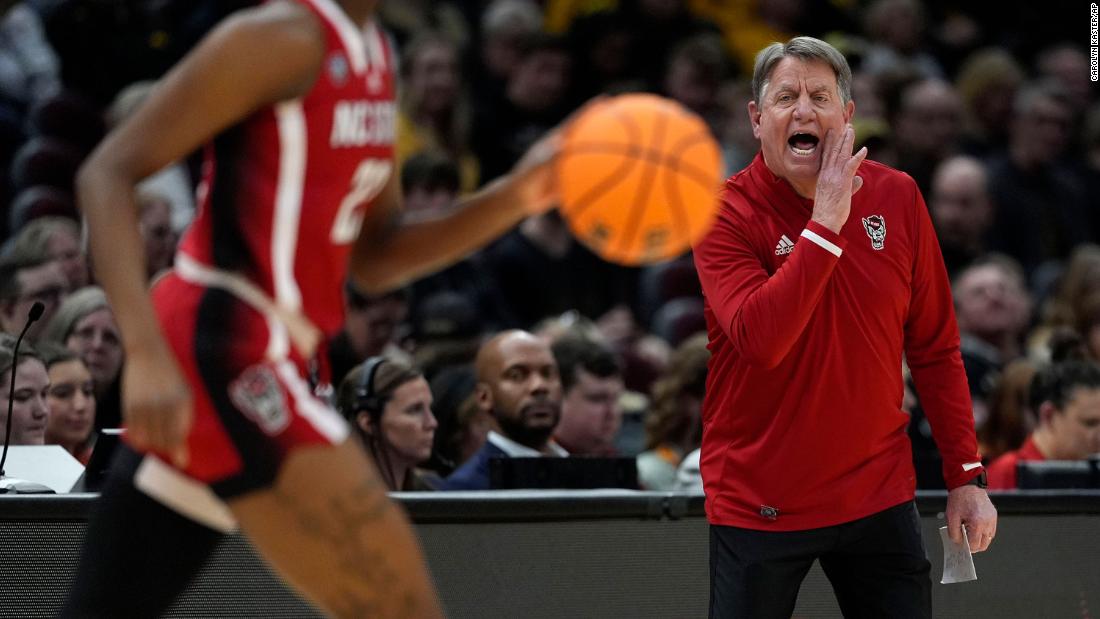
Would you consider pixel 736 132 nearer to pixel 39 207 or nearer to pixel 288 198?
pixel 39 207

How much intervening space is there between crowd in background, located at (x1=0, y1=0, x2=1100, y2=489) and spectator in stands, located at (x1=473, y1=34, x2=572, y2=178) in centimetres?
2

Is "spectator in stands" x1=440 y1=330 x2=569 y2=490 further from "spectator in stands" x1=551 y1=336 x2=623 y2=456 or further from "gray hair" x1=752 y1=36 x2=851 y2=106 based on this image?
"gray hair" x1=752 y1=36 x2=851 y2=106

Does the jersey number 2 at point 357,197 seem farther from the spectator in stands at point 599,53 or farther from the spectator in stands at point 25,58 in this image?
the spectator in stands at point 599,53

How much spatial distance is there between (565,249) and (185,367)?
275 inches

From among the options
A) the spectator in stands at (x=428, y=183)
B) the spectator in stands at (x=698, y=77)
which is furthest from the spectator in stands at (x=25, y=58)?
the spectator in stands at (x=698, y=77)

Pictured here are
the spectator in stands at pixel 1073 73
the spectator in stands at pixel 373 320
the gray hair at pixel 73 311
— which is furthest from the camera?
the spectator in stands at pixel 1073 73

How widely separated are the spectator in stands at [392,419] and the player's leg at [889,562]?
258cm

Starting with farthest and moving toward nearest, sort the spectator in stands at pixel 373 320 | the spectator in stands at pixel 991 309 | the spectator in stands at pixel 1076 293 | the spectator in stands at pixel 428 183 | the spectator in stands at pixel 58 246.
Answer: the spectator in stands at pixel 991 309 → the spectator in stands at pixel 428 183 → the spectator in stands at pixel 1076 293 → the spectator in stands at pixel 373 320 → the spectator in stands at pixel 58 246

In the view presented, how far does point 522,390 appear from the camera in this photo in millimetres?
6758

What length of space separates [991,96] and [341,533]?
34.3ft

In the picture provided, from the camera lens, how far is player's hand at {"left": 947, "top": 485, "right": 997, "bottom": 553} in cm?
408

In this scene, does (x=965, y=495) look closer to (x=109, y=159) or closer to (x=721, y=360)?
(x=721, y=360)

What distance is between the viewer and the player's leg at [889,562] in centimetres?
391

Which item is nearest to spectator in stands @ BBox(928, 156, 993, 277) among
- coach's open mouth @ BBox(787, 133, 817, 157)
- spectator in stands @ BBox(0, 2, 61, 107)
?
spectator in stands @ BBox(0, 2, 61, 107)
